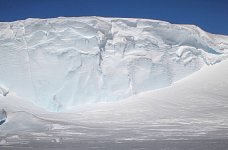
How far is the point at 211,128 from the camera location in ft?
87.1

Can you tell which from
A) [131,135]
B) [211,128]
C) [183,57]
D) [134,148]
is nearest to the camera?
[134,148]

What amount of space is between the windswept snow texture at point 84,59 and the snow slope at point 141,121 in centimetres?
123

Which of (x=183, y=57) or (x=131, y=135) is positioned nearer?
(x=131, y=135)

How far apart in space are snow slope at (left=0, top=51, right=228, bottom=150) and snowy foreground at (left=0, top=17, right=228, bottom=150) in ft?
0.27

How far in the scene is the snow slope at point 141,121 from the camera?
2134 centimetres

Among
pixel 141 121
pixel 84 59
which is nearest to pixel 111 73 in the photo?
pixel 84 59

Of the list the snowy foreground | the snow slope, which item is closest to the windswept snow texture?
the snowy foreground

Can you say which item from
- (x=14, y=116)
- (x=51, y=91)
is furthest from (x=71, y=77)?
(x=14, y=116)

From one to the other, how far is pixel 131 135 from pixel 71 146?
5073 millimetres

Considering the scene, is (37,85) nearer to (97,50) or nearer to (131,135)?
(97,50)

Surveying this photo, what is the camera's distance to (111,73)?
116ft

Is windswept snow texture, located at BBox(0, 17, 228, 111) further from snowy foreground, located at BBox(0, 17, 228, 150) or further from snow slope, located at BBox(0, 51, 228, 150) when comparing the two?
snow slope, located at BBox(0, 51, 228, 150)

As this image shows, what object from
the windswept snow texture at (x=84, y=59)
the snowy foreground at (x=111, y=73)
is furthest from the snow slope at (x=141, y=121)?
the windswept snow texture at (x=84, y=59)

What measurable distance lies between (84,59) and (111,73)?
252 cm
